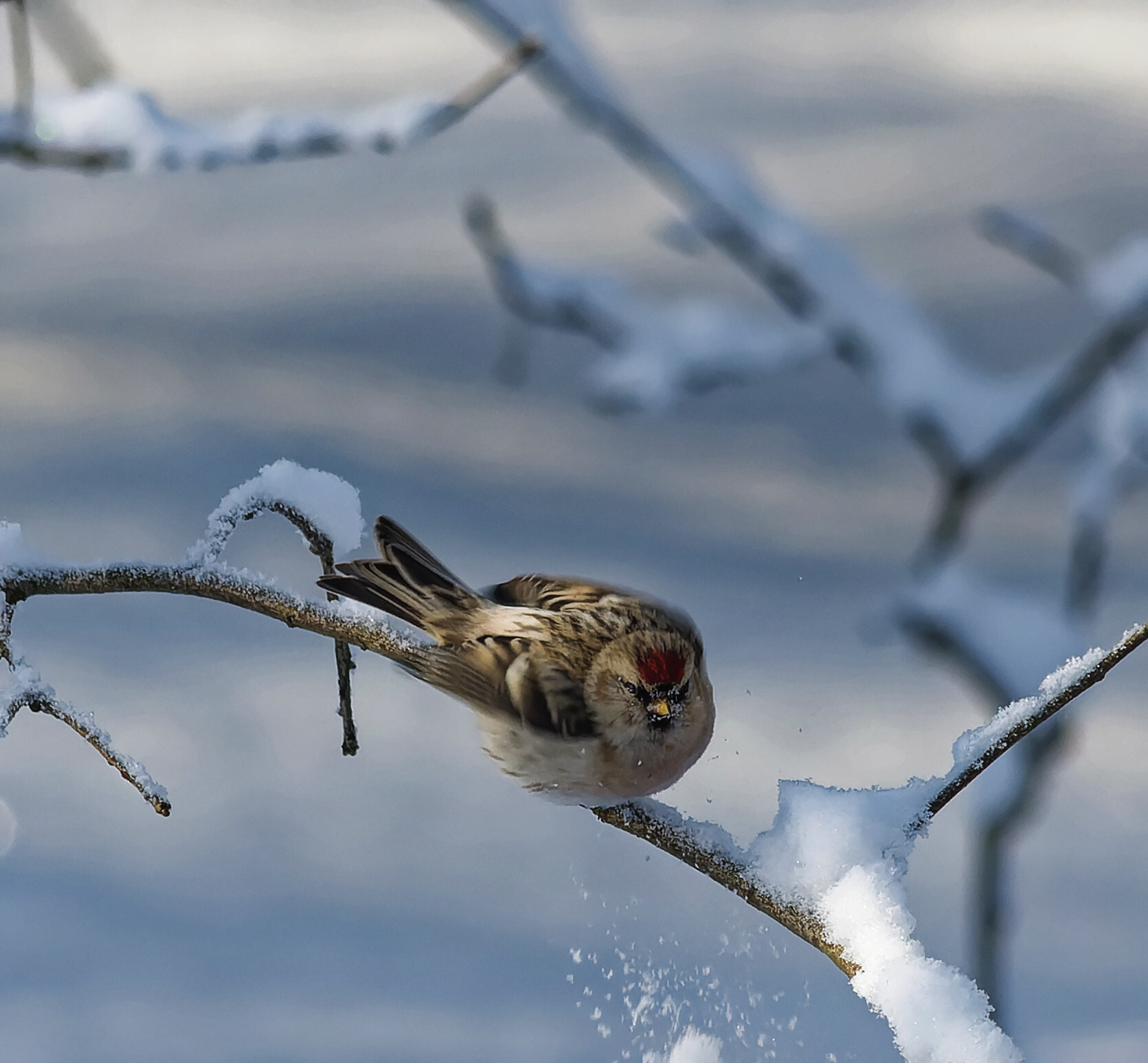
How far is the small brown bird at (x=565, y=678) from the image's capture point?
1187 mm

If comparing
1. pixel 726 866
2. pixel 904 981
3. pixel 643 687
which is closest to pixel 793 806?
pixel 726 866

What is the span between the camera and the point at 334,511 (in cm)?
111

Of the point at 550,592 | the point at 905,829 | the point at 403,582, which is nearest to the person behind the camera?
the point at 905,829

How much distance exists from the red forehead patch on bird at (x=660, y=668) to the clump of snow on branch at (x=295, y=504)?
367 mm

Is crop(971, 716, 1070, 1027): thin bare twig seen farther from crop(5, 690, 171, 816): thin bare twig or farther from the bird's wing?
crop(5, 690, 171, 816): thin bare twig

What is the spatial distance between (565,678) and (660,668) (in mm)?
114

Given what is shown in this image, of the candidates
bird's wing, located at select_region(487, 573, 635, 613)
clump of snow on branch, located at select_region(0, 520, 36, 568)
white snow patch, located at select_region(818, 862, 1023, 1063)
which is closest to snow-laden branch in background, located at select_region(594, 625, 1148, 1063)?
white snow patch, located at select_region(818, 862, 1023, 1063)

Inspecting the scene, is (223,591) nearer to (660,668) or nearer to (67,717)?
(67,717)

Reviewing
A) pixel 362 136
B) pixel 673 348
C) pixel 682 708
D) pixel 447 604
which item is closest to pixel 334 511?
pixel 447 604

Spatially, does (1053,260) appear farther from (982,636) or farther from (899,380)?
(982,636)

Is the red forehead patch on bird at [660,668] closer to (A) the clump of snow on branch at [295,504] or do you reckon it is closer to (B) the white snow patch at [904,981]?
(A) the clump of snow on branch at [295,504]

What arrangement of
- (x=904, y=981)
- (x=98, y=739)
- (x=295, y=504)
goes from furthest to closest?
(x=295, y=504)
(x=98, y=739)
(x=904, y=981)

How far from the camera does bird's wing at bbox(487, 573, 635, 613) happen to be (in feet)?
4.71

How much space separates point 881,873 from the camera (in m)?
0.80
